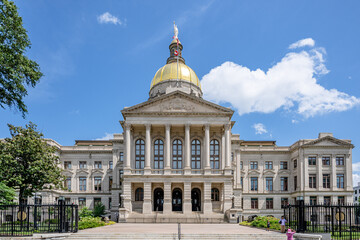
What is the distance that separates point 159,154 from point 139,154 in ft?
10.6

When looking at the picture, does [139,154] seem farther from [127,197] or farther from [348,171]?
[348,171]

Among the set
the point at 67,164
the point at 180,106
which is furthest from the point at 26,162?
the point at 67,164

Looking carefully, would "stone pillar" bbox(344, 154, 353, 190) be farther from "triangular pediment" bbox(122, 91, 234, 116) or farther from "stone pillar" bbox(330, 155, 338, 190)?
"triangular pediment" bbox(122, 91, 234, 116)

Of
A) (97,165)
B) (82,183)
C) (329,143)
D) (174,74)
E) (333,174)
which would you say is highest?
(174,74)

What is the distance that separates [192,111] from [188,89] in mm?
19455

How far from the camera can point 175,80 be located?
2840 inches

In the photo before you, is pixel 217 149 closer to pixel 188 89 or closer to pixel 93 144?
pixel 188 89

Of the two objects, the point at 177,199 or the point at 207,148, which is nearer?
the point at 207,148

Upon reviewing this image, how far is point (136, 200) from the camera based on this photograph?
180 ft

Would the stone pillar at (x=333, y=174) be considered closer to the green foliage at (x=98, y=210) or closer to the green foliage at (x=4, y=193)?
the green foliage at (x=98, y=210)

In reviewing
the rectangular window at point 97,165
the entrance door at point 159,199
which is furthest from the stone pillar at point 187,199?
the rectangular window at point 97,165

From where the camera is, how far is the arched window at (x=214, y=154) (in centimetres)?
5638

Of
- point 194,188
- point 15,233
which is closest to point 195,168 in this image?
point 194,188

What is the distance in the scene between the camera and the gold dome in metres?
72.9
